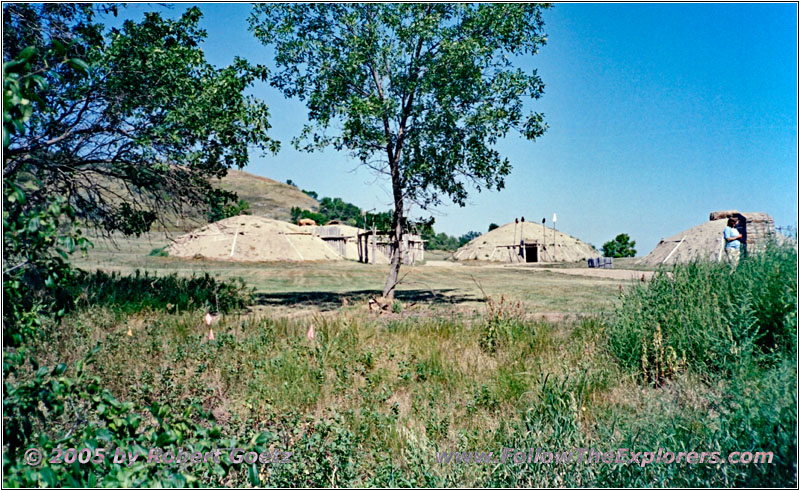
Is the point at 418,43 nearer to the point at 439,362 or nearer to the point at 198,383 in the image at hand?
the point at 439,362

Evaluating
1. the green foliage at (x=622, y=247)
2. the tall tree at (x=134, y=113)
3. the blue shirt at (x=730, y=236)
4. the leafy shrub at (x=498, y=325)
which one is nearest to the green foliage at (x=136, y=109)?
the tall tree at (x=134, y=113)

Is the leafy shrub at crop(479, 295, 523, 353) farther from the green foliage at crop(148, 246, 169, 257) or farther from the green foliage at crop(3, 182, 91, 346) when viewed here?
the green foliage at crop(148, 246, 169, 257)

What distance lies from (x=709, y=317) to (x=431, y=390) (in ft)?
9.33

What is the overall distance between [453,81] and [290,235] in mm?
26290

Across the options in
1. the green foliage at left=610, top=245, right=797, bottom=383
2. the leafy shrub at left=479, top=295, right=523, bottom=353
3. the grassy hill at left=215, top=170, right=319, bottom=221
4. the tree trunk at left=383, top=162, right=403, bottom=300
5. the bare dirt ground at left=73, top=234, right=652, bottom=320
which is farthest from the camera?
the grassy hill at left=215, top=170, right=319, bottom=221

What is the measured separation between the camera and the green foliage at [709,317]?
558 cm

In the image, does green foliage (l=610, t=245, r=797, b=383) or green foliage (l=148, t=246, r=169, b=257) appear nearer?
green foliage (l=610, t=245, r=797, b=383)

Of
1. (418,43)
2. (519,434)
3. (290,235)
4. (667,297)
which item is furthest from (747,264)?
(290,235)

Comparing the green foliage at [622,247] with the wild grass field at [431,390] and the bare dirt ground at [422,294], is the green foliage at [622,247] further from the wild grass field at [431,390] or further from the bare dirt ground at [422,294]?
the wild grass field at [431,390]

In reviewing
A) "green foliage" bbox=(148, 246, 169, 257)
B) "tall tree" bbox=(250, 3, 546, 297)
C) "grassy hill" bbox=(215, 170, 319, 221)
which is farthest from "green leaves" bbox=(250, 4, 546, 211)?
"grassy hill" bbox=(215, 170, 319, 221)

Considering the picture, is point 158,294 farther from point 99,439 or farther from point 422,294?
point 99,439

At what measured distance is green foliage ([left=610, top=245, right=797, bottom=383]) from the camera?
5578mm

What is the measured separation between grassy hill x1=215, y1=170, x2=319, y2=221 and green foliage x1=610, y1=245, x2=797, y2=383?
70285 mm

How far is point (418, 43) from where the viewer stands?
12.6m
